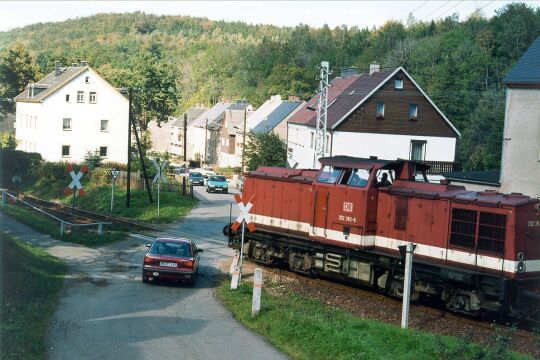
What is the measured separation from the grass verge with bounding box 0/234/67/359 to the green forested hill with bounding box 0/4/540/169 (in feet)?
50.9

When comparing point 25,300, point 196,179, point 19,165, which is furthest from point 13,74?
point 25,300

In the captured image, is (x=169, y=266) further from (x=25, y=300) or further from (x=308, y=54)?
(x=308, y=54)

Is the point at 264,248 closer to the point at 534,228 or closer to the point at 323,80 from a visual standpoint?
the point at 534,228

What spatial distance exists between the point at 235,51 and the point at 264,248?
13476 centimetres

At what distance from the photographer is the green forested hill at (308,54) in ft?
230

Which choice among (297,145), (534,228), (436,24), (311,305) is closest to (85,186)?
(297,145)

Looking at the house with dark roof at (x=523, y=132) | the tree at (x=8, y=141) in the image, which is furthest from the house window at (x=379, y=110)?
the tree at (x=8, y=141)

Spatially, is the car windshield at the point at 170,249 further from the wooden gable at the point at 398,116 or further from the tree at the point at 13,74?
the tree at the point at 13,74

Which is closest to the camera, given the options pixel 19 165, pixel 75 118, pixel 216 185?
pixel 19 165

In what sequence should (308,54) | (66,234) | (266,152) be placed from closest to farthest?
1. (66,234)
2. (266,152)
3. (308,54)

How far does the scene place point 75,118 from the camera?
196 feet

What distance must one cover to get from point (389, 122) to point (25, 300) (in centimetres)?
3696

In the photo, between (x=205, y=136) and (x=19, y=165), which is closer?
(x=19, y=165)

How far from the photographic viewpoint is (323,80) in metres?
36.8
